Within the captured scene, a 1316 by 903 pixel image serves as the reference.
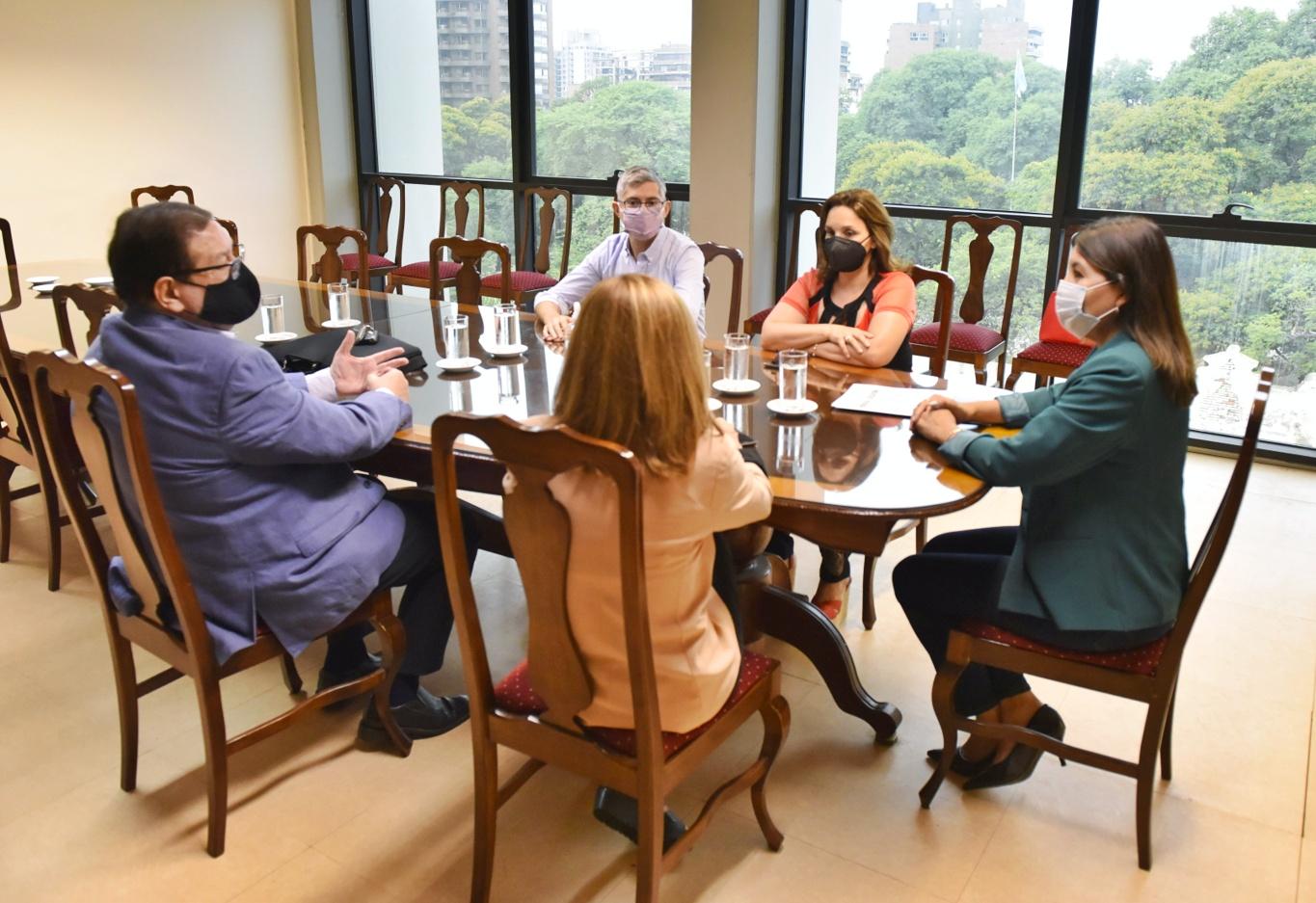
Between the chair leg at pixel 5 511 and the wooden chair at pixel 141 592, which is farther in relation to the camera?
the chair leg at pixel 5 511

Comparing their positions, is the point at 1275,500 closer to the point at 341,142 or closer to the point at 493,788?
the point at 493,788

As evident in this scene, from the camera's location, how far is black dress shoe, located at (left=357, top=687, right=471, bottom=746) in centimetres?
229

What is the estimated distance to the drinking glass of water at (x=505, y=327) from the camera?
2779 mm

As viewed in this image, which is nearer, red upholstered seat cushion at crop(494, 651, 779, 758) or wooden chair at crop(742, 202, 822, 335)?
red upholstered seat cushion at crop(494, 651, 779, 758)

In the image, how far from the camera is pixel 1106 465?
5.91 feet

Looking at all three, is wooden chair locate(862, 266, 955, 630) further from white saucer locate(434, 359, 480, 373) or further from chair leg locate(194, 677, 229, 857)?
chair leg locate(194, 677, 229, 857)

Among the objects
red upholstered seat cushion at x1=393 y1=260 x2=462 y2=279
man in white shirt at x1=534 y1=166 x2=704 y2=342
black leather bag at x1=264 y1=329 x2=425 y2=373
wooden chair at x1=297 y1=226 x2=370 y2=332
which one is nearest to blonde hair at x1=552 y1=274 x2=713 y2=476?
black leather bag at x1=264 y1=329 x2=425 y2=373

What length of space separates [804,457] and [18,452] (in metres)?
2.32

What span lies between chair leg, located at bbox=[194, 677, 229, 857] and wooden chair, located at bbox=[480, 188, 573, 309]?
313 cm

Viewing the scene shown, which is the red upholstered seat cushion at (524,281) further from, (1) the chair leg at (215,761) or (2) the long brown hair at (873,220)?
(1) the chair leg at (215,761)

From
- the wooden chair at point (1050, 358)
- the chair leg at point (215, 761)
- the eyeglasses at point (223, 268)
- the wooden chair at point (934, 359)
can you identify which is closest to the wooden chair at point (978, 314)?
the wooden chair at point (1050, 358)

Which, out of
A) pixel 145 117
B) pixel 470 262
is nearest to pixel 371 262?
pixel 145 117

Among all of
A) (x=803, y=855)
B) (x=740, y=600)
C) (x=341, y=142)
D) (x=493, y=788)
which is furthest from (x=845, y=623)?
(x=341, y=142)

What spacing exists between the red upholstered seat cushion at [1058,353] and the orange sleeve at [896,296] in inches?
47.3
